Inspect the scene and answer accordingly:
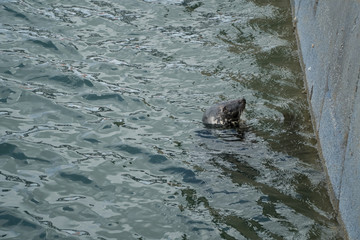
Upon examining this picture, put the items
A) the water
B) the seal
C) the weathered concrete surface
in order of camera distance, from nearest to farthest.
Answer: the weathered concrete surface, the water, the seal

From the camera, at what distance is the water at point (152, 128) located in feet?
19.4

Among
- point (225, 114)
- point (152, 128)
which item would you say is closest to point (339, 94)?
point (225, 114)

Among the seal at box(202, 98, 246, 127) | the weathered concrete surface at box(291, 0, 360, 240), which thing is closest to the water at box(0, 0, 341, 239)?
the seal at box(202, 98, 246, 127)

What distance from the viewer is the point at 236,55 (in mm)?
10695

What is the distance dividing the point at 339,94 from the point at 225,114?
1.86 m

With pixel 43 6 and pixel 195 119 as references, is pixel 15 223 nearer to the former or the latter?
pixel 195 119

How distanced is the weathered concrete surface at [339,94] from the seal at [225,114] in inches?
42.4

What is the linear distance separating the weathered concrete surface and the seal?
3.54 ft

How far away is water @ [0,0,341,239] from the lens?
5922 millimetres

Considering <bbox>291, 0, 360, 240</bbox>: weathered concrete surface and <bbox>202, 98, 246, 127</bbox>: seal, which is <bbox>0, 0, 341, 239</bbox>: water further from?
<bbox>291, 0, 360, 240</bbox>: weathered concrete surface

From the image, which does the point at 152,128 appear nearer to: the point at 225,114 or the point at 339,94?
the point at 225,114

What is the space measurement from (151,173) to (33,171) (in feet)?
4.57

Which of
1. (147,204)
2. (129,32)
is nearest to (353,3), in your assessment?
(147,204)

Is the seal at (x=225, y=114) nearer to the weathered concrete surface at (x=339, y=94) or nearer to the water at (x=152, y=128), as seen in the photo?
the water at (x=152, y=128)
